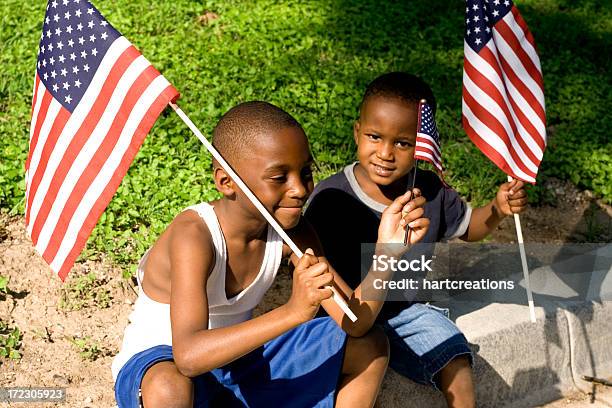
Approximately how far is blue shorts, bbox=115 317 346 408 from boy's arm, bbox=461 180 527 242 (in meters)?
1.10

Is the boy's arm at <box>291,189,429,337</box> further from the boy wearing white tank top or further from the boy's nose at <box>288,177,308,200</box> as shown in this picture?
the boy's nose at <box>288,177,308,200</box>

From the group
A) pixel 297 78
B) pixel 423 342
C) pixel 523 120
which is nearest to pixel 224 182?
pixel 423 342

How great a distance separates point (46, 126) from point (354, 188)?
1.35m

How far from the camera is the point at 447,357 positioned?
3811 mm

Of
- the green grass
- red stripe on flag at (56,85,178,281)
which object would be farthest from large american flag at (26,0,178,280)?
the green grass

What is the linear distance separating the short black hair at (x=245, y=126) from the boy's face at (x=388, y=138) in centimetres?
67

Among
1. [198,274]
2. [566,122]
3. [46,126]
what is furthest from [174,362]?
[566,122]

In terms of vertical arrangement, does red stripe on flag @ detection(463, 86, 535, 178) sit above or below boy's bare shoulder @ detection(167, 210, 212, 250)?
below

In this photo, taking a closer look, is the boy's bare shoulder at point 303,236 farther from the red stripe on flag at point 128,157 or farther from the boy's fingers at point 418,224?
the red stripe on flag at point 128,157

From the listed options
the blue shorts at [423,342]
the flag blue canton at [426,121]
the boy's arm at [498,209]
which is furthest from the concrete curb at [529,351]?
the flag blue canton at [426,121]

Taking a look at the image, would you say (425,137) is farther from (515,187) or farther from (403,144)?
(515,187)

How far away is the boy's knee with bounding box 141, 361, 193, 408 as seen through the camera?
10.1ft

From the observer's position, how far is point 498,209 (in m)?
4.17

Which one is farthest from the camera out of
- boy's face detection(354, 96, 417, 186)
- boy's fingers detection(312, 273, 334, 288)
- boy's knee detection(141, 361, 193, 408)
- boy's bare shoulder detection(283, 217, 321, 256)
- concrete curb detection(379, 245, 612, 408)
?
concrete curb detection(379, 245, 612, 408)
